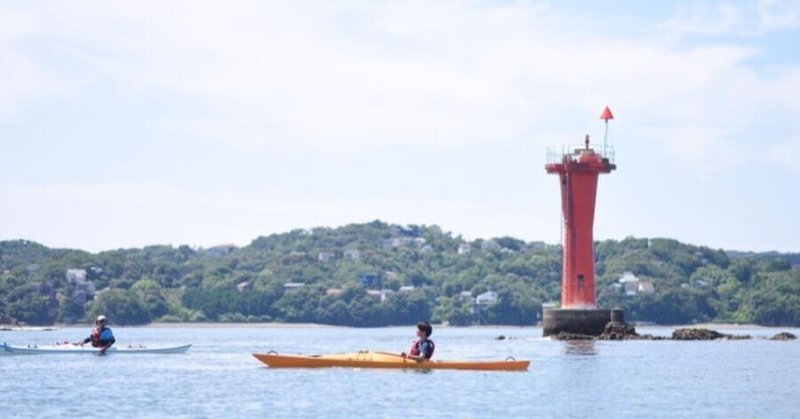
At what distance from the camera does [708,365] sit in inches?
2562

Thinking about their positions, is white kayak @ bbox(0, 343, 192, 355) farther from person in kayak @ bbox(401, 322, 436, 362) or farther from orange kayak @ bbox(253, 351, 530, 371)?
person in kayak @ bbox(401, 322, 436, 362)

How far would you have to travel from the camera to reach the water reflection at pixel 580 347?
72.0 metres

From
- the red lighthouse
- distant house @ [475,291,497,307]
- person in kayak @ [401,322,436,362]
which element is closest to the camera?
person in kayak @ [401,322,436,362]

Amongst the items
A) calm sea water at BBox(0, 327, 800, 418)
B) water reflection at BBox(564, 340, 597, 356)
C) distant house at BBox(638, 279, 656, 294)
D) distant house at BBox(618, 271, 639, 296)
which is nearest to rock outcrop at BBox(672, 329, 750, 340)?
water reflection at BBox(564, 340, 597, 356)

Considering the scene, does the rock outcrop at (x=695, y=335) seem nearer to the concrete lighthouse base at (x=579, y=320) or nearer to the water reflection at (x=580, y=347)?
the concrete lighthouse base at (x=579, y=320)

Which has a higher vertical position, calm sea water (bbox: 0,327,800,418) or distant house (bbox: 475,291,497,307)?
distant house (bbox: 475,291,497,307)

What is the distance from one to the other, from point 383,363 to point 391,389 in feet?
19.9

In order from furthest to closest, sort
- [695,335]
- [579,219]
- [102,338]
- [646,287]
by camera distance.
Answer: [646,287] < [695,335] < [579,219] < [102,338]

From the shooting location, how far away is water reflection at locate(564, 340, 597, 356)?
72000 millimetres

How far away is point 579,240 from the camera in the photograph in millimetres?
86000

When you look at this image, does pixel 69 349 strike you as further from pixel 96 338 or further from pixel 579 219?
pixel 579 219

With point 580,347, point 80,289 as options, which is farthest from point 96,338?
point 80,289

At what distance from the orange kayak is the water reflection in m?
16.2

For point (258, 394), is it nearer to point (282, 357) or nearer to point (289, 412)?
point (289, 412)
